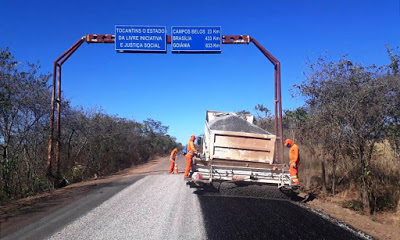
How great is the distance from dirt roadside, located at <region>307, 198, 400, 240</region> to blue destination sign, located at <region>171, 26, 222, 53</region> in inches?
297

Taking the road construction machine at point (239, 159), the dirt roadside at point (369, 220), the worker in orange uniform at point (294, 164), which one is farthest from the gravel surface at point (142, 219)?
the dirt roadside at point (369, 220)

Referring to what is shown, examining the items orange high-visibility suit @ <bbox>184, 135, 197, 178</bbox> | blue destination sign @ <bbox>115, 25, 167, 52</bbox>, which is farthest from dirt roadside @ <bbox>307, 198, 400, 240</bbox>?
blue destination sign @ <bbox>115, 25, 167, 52</bbox>

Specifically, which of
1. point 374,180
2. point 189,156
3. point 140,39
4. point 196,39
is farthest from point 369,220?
point 140,39

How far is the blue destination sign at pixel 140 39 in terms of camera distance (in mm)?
12828

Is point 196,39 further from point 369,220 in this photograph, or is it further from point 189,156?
point 369,220

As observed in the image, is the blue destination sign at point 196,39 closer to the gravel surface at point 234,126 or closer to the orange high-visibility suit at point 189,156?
the gravel surface at point 234,126

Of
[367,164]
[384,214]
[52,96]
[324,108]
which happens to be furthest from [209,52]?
[384,214]

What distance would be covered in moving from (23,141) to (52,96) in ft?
7.13

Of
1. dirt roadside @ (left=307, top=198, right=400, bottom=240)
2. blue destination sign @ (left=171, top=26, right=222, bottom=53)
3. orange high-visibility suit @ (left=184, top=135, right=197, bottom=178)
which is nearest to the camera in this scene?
dirt roadside @ (left=307, top=198, right=400, bottom=240)

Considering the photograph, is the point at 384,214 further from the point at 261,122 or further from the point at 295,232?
the point at 261,122

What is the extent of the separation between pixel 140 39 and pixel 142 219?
8.62 m

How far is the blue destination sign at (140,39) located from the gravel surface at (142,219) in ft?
20.8

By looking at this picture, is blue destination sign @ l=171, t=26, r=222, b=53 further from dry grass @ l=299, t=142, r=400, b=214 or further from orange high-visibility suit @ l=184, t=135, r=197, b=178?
dry grass @ l=299, t=142, r=400, b=214

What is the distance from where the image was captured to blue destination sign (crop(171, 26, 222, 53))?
510 inches
